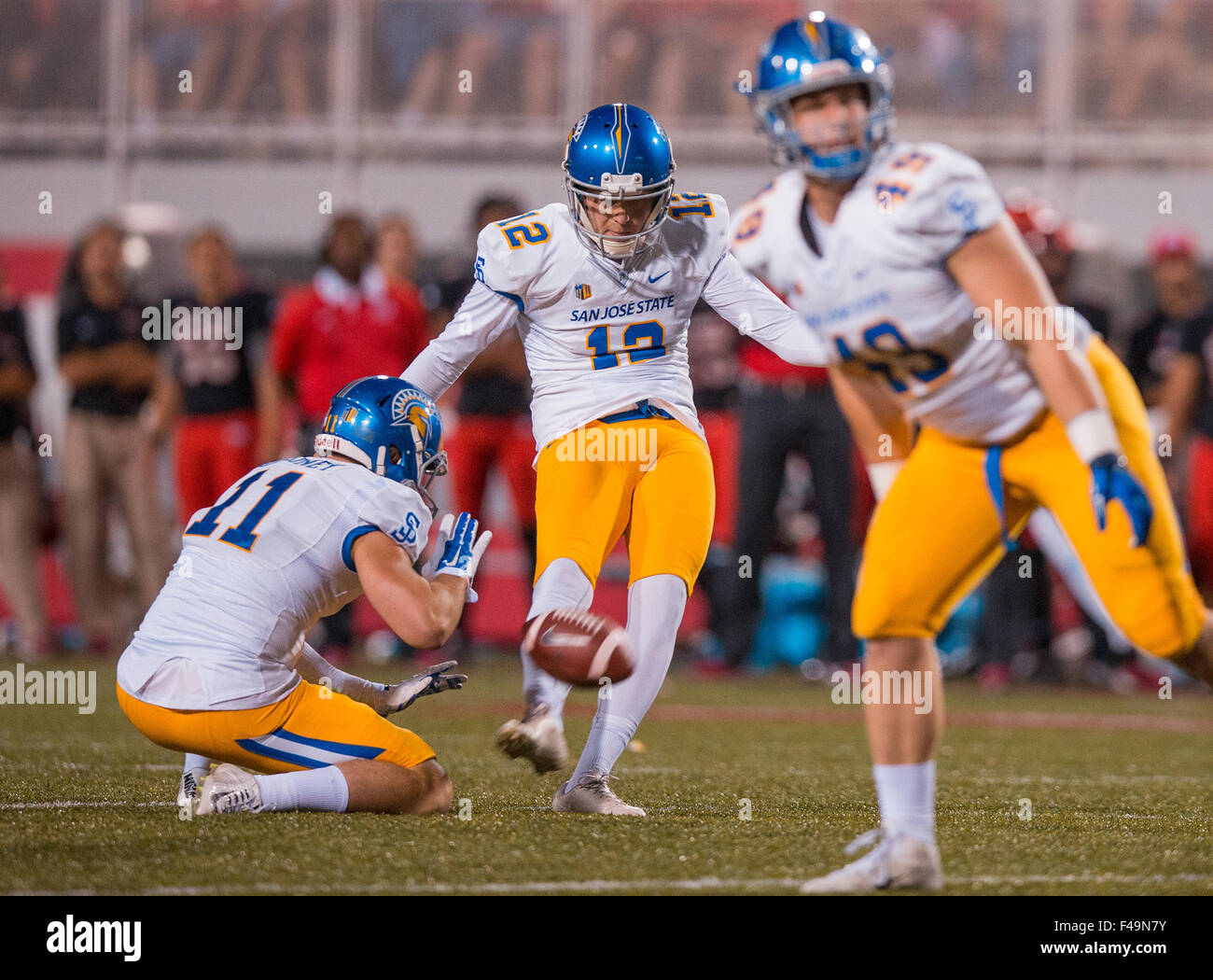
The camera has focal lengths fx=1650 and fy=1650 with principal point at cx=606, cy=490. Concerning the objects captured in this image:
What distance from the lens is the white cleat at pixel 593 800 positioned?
3922 millimetres

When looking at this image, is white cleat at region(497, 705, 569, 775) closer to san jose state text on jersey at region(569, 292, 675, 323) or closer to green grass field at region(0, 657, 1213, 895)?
green grass field at region(0, 657, 1213, 895)

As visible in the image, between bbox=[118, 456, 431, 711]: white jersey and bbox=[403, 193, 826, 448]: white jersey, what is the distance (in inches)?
20.4

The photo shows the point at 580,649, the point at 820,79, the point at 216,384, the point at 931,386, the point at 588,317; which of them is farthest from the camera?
the point at 216,384

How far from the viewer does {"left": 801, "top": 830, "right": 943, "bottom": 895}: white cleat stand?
2.99 metres

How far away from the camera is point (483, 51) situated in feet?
44.1

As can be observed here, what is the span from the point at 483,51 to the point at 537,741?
10689mm

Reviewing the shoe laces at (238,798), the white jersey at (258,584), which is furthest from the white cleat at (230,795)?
the white jersey at (258,584)

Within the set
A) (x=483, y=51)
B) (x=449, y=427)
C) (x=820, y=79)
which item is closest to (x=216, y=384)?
(x=449, y=427)

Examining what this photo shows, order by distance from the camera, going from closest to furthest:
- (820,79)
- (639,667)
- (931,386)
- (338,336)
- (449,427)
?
(820,79) → (931,386) → (639,667) → (338,336) → (449,427)

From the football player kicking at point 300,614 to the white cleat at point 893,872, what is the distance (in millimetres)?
1043

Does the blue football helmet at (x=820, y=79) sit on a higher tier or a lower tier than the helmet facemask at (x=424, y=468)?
higher

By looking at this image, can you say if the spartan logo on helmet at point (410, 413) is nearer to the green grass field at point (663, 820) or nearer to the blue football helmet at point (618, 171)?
the blue football helmet at point (618, 171)

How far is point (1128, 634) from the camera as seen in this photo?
3172 millimetres

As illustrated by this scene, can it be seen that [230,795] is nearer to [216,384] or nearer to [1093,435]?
[1093,435]
